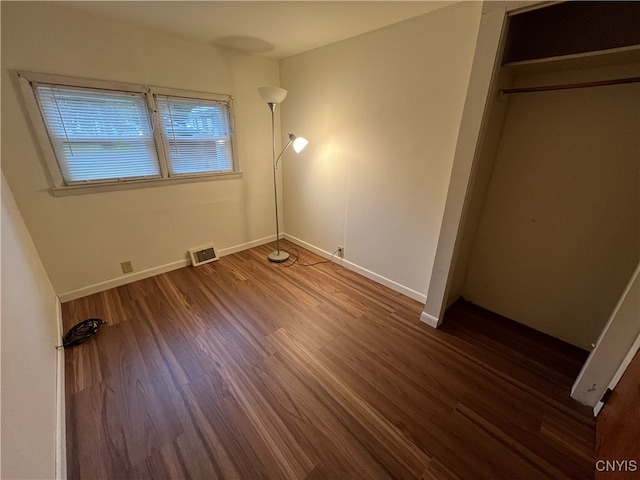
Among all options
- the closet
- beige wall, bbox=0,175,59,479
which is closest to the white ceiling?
the closet

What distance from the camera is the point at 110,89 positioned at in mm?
2111

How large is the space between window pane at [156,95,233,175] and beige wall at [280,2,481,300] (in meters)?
0.82

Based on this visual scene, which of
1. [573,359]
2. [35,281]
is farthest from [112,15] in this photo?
[573,359]

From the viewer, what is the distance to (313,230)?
3.32 metres

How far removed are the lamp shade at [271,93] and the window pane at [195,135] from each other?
0.64m

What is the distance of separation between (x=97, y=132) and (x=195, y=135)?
0.80 metres

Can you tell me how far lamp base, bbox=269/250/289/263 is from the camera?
315 cm

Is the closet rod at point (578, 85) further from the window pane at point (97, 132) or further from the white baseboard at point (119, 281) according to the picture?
the white baseboard at point (119, 281)

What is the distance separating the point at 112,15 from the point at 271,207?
2.25 metres

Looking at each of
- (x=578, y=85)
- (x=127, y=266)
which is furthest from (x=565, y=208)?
(x=127, y=266)

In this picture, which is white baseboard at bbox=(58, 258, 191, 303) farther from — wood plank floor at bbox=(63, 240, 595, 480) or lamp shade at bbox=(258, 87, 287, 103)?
lamp shade at bbox=(258, 87, 287, 103)

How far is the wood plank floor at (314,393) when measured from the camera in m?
1.23

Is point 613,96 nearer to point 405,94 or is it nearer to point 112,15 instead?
point 405,94

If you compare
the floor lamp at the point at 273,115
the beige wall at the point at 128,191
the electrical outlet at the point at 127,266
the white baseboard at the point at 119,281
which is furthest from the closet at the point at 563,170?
the electrical outlet at the point at 127,266
